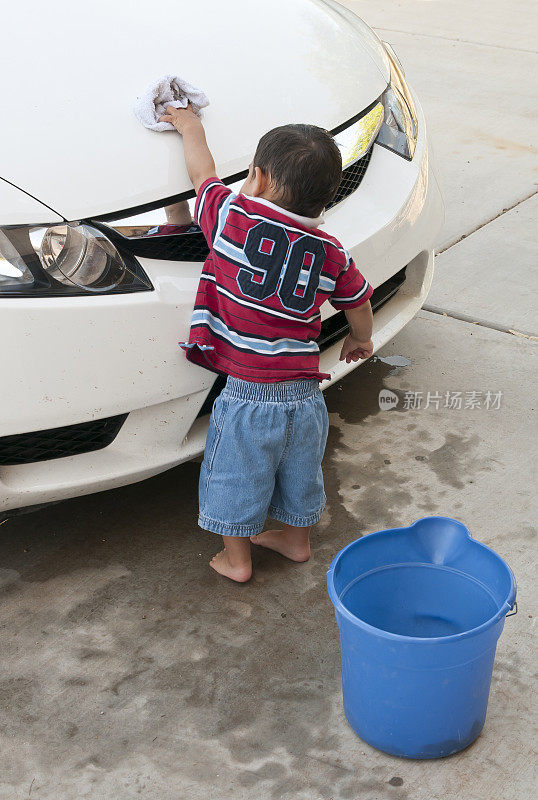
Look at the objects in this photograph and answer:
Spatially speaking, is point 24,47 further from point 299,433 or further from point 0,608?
point 0,608

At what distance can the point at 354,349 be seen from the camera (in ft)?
8.59

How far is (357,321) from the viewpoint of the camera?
251cm

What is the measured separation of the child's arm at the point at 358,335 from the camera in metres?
2.48

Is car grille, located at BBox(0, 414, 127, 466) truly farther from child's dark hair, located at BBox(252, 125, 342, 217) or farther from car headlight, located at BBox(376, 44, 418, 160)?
car headlight, located at BBox(376, 44, 418, 160)

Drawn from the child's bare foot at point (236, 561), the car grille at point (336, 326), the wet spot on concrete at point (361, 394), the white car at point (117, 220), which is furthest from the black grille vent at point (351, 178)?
the child's bare foot at point (236, 561)

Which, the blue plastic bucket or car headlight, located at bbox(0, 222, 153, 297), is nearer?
the blue plastic bucket

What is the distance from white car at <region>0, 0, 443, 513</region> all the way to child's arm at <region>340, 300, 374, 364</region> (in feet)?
0.33

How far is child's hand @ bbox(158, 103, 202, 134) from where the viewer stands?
2.34 metres

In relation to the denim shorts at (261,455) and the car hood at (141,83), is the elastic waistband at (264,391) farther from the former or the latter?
the car hood at (141,83)

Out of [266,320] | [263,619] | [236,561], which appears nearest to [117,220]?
[266,320]

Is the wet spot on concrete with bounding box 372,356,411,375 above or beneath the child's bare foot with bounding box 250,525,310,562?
beneath

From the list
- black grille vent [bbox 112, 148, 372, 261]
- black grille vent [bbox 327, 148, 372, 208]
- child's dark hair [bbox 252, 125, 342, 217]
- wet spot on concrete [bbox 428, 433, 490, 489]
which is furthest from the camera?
wet spot on concrete [bbox 428, 433, 490, 489]

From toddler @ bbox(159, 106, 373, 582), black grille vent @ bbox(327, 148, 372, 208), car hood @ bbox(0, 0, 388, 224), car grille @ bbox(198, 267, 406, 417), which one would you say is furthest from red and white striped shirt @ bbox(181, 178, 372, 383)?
black grille vent @ bbox(327, 148, 372, 208)

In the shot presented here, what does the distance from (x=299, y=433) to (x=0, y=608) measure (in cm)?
92
